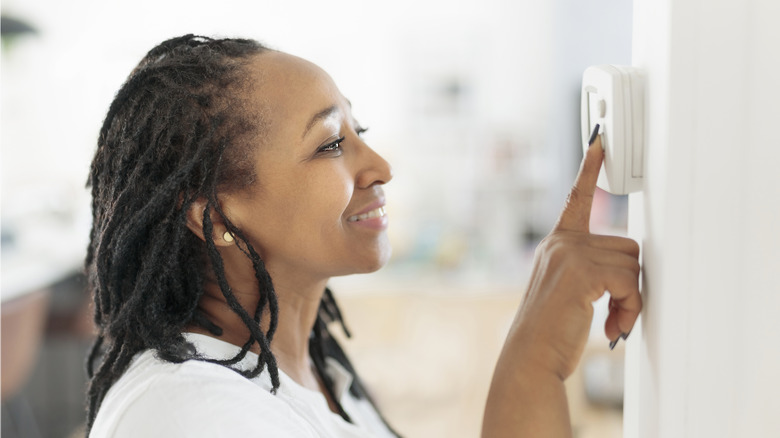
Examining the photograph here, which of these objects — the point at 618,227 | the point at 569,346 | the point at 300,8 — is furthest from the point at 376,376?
the point at 569,346

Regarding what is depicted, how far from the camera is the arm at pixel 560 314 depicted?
666 mm

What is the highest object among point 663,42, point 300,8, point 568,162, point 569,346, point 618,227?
Result: point 300,8

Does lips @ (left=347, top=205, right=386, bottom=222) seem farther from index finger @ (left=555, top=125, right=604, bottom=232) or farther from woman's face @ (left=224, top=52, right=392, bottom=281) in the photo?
index finger @ (left=555, top=125, right=604, bottom=232)

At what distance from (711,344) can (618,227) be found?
3478 mm

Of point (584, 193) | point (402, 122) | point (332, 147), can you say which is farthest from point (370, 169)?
point (402, 122)

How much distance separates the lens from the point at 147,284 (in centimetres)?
87

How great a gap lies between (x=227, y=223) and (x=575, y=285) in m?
0.44

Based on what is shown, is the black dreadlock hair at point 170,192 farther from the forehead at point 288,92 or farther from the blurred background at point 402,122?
the blurred background at point 402,122

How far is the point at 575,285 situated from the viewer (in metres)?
0.68

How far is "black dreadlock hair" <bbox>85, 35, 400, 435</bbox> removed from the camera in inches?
33.7

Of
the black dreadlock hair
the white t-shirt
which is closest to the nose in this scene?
the black dreadlock hair

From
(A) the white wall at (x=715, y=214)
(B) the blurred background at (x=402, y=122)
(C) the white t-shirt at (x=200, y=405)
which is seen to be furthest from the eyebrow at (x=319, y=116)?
(B) the blurred background at (x=402, y=122)

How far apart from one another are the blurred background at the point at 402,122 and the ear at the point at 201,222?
251cm

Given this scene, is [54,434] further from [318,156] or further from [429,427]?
[318,156]
